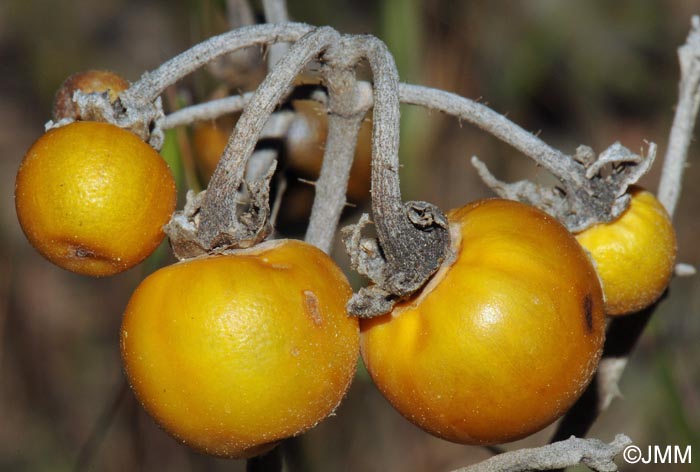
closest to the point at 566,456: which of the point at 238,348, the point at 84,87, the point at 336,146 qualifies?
the point at 238,348

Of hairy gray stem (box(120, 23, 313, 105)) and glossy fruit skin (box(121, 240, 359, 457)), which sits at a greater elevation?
hairy gray stem (box(120, 23, 313, 105))

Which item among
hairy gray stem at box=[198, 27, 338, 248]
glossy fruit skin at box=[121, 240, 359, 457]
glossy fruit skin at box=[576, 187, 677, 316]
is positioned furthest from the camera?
glossy fruit skin at box=[576, 187, 677, 316]

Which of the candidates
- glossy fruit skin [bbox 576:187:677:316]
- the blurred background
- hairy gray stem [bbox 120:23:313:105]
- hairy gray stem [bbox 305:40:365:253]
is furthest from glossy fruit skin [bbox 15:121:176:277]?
the blurred background

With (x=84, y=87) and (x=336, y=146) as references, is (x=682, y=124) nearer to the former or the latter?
(x=336, y=146)

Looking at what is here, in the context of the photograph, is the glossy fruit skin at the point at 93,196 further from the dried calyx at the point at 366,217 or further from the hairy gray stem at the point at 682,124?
the hairy gray stem at the point at 682,124

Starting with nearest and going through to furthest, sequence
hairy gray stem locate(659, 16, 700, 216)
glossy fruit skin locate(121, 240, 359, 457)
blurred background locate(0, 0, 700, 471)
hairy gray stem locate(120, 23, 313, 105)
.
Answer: glossy fruit skin locate(121, 240, 359, 457) → hairy gray stem locate(120, 23, 313, 105) → hairy gray stem locate(659, 16, 700, 216) → blurred background locate(0, 0, 700, 471)

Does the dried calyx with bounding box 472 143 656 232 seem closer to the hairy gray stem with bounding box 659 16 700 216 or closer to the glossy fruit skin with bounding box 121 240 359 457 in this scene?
the hairy gray stem with bounding box 659 16 700 216

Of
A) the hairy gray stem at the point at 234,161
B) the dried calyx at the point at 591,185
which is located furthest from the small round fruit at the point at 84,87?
the dried calyx at the point at 591,185
